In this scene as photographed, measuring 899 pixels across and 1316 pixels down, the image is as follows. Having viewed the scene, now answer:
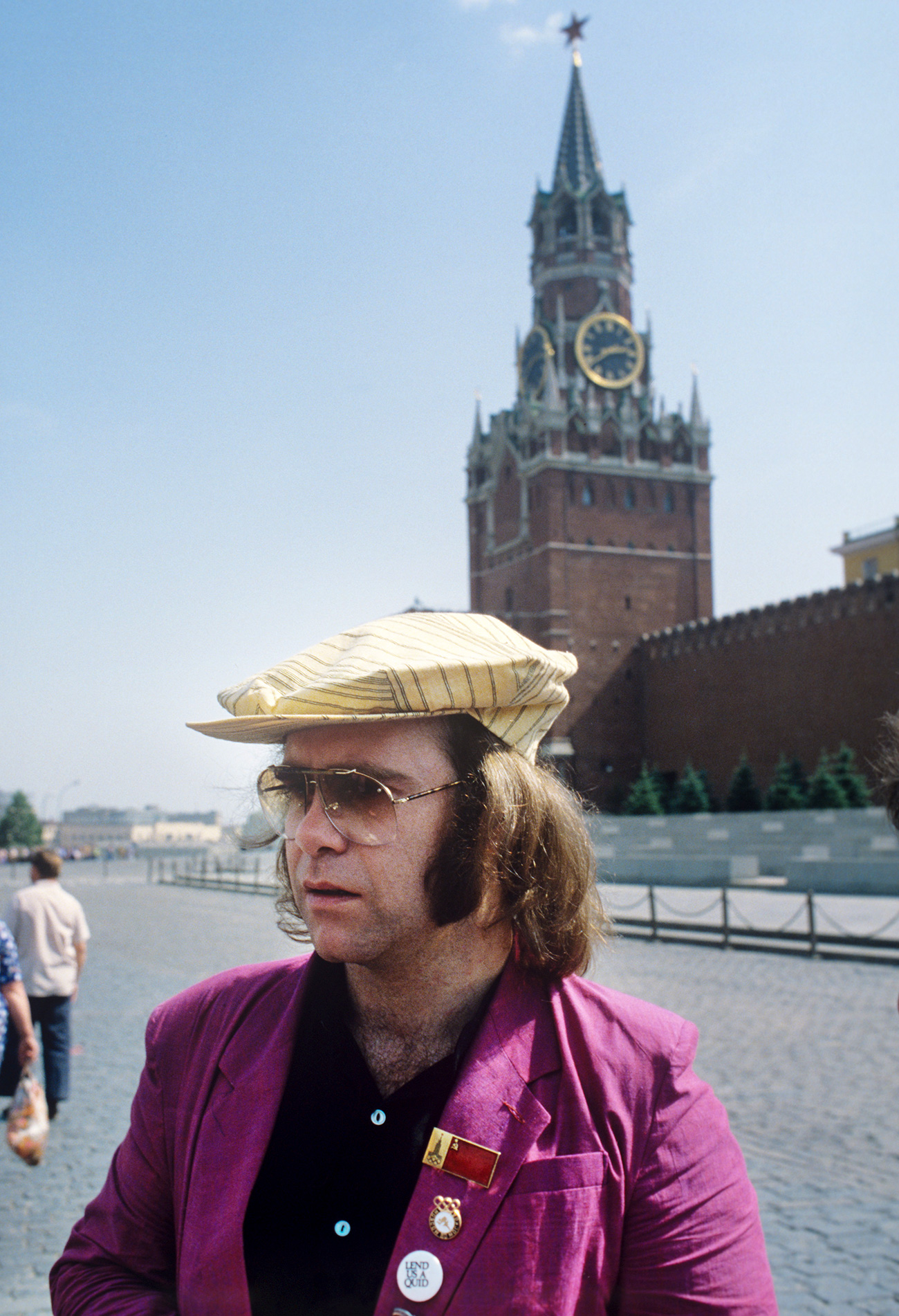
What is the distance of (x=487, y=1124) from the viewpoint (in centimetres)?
135

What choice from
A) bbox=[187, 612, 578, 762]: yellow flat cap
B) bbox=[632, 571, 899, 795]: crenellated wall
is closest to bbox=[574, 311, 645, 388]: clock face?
bbox=[632, 571, 899, 795]: crenellated wall

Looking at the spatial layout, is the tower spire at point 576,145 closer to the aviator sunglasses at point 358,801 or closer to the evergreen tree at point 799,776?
the evergreen tree at point 799,776

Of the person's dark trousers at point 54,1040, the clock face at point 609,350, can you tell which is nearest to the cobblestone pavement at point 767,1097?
the person's dark trousers at point 54,1040

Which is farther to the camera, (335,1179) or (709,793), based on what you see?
(709,793)

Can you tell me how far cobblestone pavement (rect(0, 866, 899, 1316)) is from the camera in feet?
12.6

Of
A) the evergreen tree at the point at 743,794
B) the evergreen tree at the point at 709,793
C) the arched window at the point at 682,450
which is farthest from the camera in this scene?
the arched window at the point at 682,450

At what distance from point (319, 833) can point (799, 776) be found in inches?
1205

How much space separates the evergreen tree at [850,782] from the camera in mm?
26281

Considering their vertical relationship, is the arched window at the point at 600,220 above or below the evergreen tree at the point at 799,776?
above

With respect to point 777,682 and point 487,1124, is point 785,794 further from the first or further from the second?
point 487,1124

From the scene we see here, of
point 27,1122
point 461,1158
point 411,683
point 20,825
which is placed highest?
point 411,683

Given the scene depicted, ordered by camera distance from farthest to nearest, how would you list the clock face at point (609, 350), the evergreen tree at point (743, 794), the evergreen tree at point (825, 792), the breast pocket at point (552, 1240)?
the clock face at point (609, 350), the evergreen tree at point (743, 794), the evergreen tree at point (825, 792), the breast pocket at point (552, 1240)

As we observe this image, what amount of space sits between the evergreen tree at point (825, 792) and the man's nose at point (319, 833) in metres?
26.5

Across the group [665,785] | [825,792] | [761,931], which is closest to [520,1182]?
[761,931]
